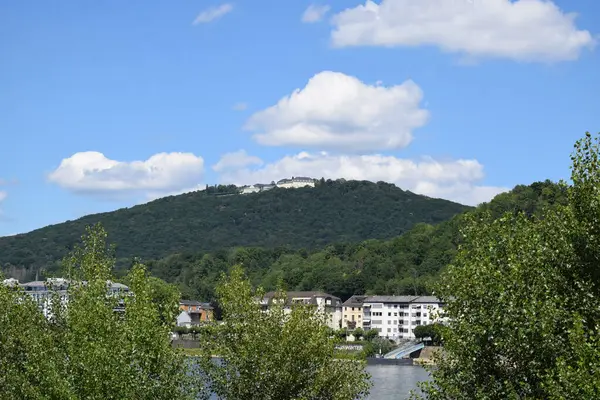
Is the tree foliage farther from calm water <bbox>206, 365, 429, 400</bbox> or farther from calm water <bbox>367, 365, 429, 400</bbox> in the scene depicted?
calm water <bbox>367, 365, 429, 400</bbox>

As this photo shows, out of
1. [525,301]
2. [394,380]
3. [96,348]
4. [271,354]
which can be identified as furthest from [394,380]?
[525,301]

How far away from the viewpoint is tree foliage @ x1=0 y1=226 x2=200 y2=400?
3206cm

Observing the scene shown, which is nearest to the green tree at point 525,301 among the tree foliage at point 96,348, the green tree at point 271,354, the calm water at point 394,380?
the green tree at point 271,354

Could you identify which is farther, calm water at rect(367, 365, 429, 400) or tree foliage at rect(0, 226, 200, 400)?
calm water at rect(367, 365, 429, 400)

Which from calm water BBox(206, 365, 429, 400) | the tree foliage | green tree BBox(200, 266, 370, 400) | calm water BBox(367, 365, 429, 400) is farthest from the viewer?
calm water BBox(367, 365, 429, 400)

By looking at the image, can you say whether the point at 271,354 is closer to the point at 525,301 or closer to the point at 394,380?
the point at 525,301

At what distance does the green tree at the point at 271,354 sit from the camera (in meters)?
35.1

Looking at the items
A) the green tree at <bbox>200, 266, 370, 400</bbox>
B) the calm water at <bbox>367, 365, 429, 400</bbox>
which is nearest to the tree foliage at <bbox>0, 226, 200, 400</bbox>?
the green tree at <bbox>200, 266, 370, 400</bbox>

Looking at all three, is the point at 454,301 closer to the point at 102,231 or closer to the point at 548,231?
the point at 548,231

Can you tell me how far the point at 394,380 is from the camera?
114188mm

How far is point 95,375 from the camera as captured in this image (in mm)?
31781

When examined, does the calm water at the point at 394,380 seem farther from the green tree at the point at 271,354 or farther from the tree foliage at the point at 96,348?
the tree foliage at the point at 96,348

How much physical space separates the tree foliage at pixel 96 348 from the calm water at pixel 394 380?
4335 cm

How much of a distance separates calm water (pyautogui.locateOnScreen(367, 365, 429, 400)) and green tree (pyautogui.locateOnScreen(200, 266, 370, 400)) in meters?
41.8
